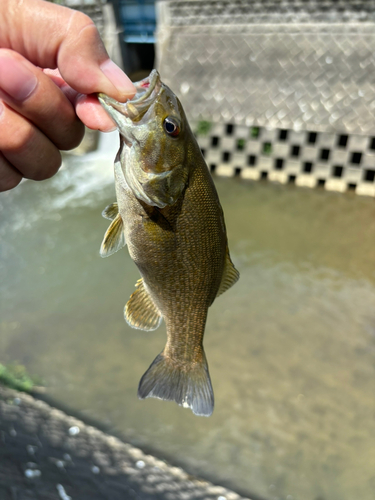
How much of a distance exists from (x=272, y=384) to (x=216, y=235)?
A: 13.5ft

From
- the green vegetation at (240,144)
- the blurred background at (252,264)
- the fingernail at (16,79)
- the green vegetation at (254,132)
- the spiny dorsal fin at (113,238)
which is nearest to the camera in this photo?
the fingernail at (16,79)

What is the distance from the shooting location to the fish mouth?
1.96 m

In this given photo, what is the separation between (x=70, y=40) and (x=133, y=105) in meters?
0.44

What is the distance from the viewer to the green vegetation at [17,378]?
18.2 ft

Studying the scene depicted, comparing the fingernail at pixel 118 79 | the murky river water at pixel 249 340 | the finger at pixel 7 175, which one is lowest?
the murky river water at pixel 249 340

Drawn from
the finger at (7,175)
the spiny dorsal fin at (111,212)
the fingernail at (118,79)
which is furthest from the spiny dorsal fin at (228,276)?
the finger at (7,175)

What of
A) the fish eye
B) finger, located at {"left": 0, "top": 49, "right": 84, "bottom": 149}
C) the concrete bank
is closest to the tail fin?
the fish eye

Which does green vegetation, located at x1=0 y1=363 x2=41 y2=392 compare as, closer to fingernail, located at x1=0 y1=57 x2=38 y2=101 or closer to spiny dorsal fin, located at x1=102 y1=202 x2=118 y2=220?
spiny dorsal fin, located at x1=102 y1=202 x2=118 y2=220

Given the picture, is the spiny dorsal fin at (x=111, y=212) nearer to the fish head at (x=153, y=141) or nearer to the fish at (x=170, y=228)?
the fish at (x=170, y=228)

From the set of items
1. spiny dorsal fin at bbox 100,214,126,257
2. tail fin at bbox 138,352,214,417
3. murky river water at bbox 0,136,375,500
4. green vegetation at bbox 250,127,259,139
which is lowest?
murky river water at bbox 0,136,375,500

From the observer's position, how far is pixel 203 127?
411 inches

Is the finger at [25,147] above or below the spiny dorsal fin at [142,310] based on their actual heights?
above

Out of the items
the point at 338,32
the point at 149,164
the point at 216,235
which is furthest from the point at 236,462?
the point at 338,32

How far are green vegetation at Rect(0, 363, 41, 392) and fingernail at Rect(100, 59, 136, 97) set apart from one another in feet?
15.7
